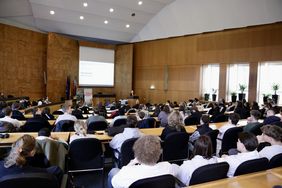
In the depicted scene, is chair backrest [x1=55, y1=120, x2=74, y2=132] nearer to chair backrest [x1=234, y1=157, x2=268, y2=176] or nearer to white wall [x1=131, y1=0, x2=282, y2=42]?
chair backrest [x1=234, y1=157, x2=268, y2=176]

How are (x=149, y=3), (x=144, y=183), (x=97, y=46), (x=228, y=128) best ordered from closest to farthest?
(x=144, y=183) < (x=228, y=128) < (x=149, y=3) < (x=97, y=46)

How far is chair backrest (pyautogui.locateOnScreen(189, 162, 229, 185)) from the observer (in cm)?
229

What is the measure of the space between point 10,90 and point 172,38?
10209 millimetres

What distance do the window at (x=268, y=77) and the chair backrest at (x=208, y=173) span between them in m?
11.2

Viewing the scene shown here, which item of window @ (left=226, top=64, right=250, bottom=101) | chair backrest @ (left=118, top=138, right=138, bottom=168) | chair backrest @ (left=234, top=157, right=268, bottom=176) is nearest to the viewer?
chair backrest @ (left=234, top=157, right=268, bottom=176)

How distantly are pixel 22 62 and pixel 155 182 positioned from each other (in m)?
13.8

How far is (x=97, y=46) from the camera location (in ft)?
57.8

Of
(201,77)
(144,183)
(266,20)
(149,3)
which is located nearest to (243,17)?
(266,20)

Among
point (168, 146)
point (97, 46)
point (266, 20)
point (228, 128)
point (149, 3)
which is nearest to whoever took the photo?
point (168, 146)

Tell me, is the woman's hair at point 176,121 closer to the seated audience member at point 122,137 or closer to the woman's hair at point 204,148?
the seated audience member at point 122,137

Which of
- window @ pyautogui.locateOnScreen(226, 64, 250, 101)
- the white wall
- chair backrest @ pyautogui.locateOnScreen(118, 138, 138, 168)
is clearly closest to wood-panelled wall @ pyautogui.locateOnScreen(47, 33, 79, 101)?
the white wall

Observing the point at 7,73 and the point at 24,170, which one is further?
the point at 7,73

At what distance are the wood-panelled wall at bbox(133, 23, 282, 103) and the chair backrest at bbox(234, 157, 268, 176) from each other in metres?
11.0

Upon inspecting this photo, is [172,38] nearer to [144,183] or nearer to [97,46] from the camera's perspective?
[97,46]
